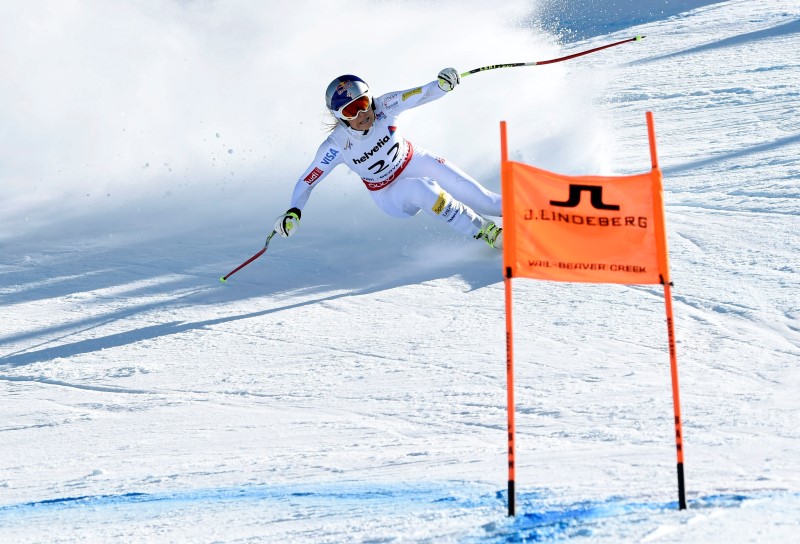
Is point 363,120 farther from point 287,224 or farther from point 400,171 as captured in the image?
point 287,224

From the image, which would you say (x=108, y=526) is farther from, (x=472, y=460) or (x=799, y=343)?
(x=799, y=343)

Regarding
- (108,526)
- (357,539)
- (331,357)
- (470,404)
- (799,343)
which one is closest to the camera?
(357,539)

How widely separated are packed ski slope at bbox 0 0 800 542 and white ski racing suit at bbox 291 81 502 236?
464 millimetres

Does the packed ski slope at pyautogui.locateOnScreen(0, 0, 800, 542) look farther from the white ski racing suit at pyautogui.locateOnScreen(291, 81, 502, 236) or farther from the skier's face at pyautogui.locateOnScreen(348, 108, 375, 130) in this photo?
the skier's face at pyautogui.locateOnScreen(348, 108, 375, 130)

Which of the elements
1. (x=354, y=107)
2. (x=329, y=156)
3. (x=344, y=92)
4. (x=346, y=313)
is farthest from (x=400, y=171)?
(x=346, y=313)

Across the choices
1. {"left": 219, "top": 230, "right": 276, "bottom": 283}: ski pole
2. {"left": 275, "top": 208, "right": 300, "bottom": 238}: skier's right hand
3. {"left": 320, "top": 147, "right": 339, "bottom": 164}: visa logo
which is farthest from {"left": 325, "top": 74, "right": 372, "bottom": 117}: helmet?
{"left": 219, "top": 230, "right": 276, "bottom": 283}: ski pole

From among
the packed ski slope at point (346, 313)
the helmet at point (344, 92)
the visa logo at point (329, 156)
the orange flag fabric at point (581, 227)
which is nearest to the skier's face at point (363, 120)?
the helmet at point (344, 92)

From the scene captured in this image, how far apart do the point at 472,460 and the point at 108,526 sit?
4.52 feet

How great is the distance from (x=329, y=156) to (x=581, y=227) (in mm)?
3730

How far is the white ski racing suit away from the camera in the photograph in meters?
6.55

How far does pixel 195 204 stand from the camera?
981 centimetres

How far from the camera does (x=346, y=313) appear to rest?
21.0 ft

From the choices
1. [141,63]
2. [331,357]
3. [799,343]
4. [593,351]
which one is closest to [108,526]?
[331,357]

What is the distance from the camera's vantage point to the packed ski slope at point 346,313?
11.7ft
